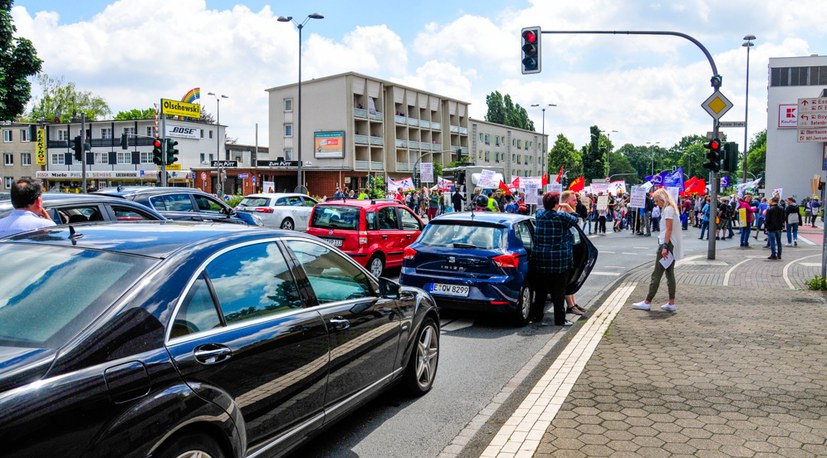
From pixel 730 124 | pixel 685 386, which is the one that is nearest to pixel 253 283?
pixel 685 386

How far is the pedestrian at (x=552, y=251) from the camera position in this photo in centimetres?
855

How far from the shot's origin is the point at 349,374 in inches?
169

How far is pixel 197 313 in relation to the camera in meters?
3.12

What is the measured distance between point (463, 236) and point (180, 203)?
8.27 metres

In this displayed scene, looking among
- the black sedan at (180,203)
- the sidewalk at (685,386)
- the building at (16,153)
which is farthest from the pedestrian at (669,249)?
the building at (16,153)

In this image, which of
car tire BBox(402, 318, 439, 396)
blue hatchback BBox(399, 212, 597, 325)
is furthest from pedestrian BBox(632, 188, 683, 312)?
car tire BBox(402, 318, 439, 396)

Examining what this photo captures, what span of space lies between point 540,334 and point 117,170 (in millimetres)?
78255

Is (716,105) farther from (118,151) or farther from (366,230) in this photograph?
(118,151)

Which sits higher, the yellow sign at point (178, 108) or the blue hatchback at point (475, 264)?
the yellow sign at point (178, 108)

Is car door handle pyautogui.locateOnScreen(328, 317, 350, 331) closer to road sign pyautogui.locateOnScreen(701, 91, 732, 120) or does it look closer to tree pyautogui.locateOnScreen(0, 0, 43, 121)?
road sign pyautogui.locateOnScreen(701, 91, 732, 120)

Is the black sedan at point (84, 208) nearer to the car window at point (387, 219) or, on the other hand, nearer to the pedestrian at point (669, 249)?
the car window at point (387, 219)

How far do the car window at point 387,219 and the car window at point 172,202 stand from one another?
15.7 ft

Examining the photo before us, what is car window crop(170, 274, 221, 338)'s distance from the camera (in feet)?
9.80

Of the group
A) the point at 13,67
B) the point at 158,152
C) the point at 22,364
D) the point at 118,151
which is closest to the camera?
the point at 22,364
